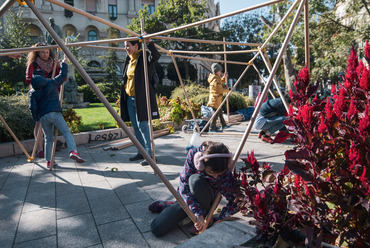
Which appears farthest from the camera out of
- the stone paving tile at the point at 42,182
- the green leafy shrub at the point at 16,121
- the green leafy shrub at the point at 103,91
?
the green leafy shrub at the point at 103,91

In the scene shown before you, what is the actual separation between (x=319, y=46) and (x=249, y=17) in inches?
1088

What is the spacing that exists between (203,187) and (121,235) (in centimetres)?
79

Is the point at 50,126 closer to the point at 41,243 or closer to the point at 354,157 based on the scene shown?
the point at 41,243

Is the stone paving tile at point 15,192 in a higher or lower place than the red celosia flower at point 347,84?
lower

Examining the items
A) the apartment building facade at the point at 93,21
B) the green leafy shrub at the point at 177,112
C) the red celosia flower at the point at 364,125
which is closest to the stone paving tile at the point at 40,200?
the red celosia flower at the point at 364,125

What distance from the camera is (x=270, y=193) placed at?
1539mm

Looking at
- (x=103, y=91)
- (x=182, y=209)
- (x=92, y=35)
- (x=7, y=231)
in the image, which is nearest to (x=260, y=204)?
(x=182, y=209)

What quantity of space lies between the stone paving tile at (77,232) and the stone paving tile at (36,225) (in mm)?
84

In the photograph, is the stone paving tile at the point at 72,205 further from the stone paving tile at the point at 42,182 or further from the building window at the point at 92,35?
the building window at the point at 92,35

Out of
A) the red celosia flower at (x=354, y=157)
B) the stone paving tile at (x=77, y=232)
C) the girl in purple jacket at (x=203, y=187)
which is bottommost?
the stone paving tile at (x=77, y=232)

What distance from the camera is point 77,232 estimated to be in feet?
7.36

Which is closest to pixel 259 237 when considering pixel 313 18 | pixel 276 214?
pixel 276 214

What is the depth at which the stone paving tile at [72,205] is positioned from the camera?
260cm

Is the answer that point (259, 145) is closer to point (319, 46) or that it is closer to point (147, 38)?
point (147, 38)
